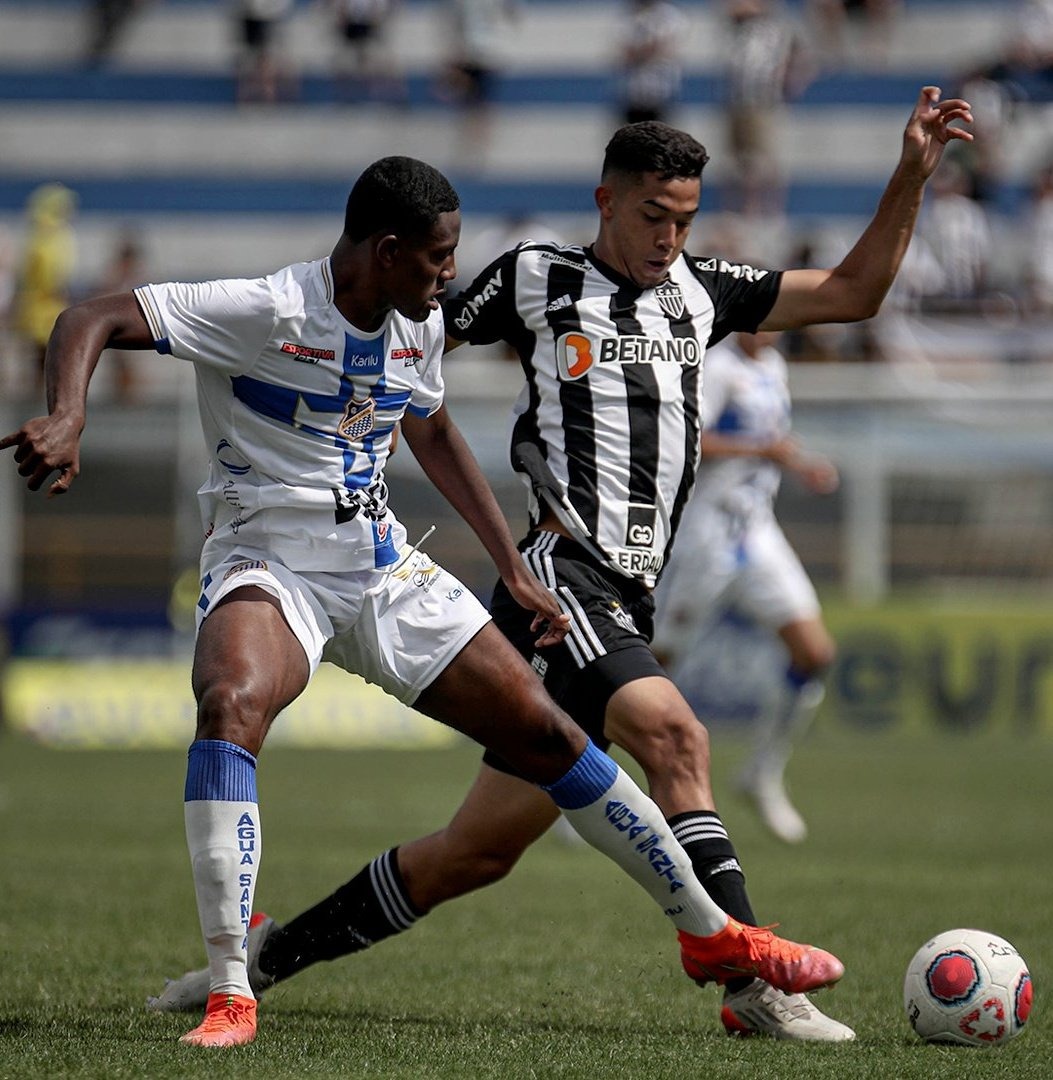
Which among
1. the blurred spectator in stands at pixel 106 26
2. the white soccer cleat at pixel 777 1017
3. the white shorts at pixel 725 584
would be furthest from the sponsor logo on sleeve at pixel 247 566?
the blurred spectator in stands at pixel 106 26

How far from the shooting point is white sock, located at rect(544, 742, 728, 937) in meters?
5.40

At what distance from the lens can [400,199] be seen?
16.9 feet

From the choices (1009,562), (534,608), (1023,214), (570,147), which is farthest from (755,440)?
(570,147)

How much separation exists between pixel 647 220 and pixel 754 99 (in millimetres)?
18675

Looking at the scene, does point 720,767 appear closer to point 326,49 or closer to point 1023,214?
point 1023,214

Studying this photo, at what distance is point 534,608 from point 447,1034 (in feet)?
4.09

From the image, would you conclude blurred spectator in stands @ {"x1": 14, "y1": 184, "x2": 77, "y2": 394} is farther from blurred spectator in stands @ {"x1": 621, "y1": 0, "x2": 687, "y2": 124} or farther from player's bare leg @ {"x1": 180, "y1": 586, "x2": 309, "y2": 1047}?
player's bare leg @ {"x1": 180, "y1": 586, "x2": 309, "y2": 1047}

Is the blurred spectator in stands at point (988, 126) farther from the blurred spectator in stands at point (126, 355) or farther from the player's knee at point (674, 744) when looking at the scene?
the player's knee at point (674, 744)

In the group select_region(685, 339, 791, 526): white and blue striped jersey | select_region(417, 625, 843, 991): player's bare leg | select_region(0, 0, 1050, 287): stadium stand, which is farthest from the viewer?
select_region(0, 0, 1050, 287): stadium stand

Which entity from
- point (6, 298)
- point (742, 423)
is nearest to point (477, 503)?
point (742, 423)

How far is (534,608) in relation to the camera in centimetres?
571

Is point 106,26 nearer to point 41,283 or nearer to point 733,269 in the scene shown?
point 41,283

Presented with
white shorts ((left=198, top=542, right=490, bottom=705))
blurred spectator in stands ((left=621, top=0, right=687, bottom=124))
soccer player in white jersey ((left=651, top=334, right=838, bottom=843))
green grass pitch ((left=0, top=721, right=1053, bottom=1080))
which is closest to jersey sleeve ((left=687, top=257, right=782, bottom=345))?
white shorts ((left=198, top=542, right=490, bottom=705))

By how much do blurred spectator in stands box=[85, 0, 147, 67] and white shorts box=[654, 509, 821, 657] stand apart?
19455 mm
